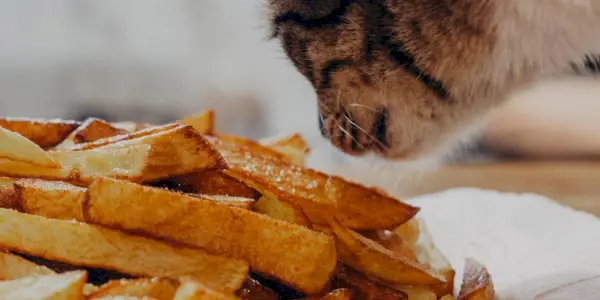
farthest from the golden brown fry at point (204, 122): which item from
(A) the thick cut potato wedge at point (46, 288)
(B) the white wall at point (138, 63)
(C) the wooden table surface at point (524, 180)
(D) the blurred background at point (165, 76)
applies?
(B) the white wall at point (138, 63)

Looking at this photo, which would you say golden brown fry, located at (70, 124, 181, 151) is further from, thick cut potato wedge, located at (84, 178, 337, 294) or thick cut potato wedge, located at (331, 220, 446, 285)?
thick cut potato wedge, located at (331, 220, 446, 285)

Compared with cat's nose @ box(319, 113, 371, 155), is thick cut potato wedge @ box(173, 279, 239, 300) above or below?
above

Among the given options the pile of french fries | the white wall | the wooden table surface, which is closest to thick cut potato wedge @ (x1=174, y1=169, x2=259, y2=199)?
the pile of french fries

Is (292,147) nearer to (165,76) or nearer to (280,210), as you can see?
(280,210)

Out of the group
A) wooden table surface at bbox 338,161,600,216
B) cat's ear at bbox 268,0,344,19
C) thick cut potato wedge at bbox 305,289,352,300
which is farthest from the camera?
wooden table surface at bbox 338,161,600,216

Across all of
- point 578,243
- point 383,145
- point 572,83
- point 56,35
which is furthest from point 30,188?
point 572,83

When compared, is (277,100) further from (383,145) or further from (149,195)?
(149,195)

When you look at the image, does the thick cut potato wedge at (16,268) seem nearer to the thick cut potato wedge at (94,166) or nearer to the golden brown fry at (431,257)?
the thick cut potato wedge at (94,166)
